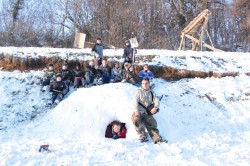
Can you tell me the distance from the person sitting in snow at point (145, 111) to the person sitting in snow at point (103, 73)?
4478 millimetres

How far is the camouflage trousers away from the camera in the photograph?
787 centimetres

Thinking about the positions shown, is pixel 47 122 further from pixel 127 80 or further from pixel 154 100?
pixel 127 80

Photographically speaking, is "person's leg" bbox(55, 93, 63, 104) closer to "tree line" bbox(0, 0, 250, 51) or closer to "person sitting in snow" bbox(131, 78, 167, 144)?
"person sitting in snow" bbox(131, 78, 167, 144)

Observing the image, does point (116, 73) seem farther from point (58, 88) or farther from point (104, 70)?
point (58, 88)

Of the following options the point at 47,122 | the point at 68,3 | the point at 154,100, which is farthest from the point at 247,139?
the point at 68,3

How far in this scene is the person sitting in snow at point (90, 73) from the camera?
12.9 m

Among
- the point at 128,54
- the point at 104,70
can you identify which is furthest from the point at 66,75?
the point at 128,54

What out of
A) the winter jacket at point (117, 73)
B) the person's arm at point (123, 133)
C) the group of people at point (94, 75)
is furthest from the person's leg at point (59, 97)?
the person's arm at point (123, 133)

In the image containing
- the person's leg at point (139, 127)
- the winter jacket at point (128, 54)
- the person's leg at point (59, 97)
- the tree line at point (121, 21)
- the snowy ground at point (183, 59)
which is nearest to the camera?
the person's leg at point (139, 127)

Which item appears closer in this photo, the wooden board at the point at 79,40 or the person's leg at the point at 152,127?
the person's leg at the point at 152,127

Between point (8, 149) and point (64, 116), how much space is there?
2.26 metres

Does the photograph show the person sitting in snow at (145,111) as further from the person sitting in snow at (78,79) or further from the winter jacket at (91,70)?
the winter jacket at (91,70)

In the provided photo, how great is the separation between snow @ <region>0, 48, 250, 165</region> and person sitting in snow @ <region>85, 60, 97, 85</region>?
1.63m

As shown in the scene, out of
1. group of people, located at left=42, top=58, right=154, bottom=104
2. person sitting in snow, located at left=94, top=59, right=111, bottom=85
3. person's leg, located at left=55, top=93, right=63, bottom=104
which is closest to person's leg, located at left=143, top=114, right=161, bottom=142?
person's leg, located at left=55, top=93, right=63, bottom=104
